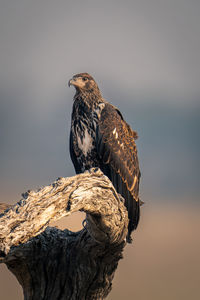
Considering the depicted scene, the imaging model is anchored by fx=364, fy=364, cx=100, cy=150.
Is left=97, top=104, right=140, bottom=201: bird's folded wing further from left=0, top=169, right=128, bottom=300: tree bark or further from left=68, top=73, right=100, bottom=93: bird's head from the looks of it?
left=0, top=169, right=128, bottom=300: tree bark

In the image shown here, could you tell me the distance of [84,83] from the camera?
5473 millimetres

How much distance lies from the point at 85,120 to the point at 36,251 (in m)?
1.92

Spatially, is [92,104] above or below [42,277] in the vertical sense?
above

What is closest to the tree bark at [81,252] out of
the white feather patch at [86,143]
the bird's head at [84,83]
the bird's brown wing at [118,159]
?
the bird's brown wing at [118,159]

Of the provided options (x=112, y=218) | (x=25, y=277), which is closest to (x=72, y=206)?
(x=112, y=218)

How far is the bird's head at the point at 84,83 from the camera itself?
542 cm

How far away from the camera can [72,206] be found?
10.8ft

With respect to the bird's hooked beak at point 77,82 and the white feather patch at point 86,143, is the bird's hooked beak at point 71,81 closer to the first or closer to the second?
the bird's hooked beak at point 77,82

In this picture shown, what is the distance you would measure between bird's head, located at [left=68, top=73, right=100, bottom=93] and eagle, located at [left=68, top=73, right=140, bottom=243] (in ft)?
0.11

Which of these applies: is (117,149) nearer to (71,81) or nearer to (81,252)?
(71,81)

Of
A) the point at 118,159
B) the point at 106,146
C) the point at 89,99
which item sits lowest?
the point at 118,159

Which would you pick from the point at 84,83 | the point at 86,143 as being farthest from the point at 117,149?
the point at 84,83

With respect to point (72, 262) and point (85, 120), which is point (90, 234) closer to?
point (72, 262)

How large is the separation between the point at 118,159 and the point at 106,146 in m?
0.25
